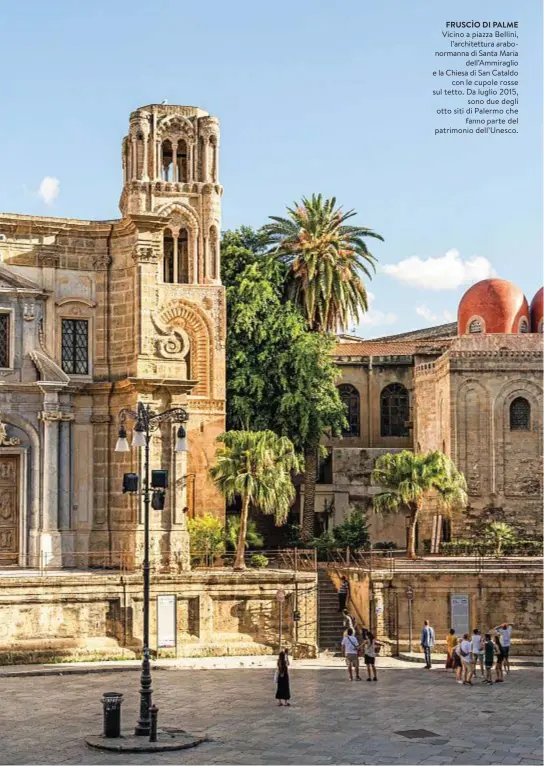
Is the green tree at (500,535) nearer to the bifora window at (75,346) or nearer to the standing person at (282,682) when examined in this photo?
the bifora window at (75,346)

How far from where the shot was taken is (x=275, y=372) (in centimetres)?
5166

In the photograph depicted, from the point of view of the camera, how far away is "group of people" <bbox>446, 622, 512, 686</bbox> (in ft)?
108

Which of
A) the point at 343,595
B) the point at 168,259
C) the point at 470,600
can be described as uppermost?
the point at 168,259

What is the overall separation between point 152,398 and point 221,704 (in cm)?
1189

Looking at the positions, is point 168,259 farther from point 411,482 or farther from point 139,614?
point 139,614

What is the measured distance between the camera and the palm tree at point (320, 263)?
54844mm

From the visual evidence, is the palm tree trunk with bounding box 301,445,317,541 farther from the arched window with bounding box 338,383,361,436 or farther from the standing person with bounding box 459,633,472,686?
the standing person with bounding box 459,633,472,686

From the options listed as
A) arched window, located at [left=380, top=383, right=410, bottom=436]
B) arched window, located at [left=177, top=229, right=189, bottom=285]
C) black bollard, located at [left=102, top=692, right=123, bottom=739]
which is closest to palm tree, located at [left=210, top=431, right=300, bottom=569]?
arched window, located at [left=177, top=229, right=189, bottom=285]

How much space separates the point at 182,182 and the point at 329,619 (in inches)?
760

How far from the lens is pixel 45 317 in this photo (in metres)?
39.3

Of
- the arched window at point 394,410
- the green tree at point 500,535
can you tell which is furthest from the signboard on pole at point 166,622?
the arched window at point 394,410

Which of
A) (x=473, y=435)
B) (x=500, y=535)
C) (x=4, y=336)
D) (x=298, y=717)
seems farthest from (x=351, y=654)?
(x=473, y=435)

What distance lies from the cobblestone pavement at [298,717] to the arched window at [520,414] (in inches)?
780

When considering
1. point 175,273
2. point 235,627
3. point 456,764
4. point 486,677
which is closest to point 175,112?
point 175,273
